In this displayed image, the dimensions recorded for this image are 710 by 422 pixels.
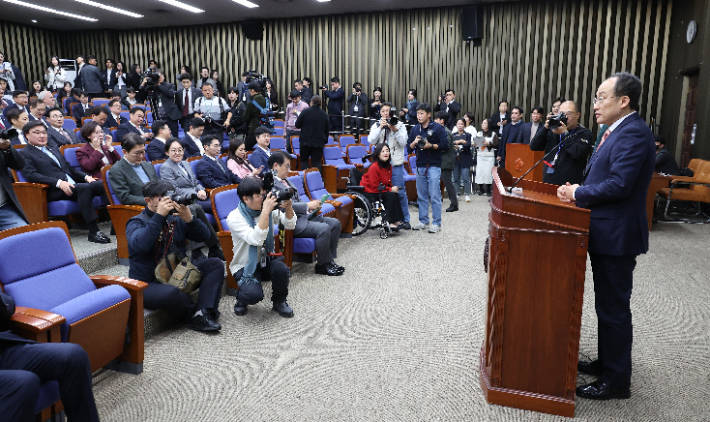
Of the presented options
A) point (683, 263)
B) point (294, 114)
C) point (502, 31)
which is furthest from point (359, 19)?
point (683, 263)

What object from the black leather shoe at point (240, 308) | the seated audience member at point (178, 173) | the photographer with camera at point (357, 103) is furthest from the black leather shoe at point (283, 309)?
the photographer with camera at point (357, 103)

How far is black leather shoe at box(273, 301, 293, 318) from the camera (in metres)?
2.92

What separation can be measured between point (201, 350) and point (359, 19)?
909 centimetres

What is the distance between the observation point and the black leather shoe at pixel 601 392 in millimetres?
1987

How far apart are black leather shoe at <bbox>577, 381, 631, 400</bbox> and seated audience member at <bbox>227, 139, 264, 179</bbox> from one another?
335cm

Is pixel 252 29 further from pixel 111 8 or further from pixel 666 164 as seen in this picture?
→ pixel 666 164

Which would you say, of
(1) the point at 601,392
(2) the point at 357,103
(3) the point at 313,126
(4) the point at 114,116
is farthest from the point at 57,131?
(2) the point at 357,103

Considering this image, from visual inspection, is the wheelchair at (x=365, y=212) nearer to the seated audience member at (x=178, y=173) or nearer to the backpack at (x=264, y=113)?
the seated audience member at (x=178, y=173)

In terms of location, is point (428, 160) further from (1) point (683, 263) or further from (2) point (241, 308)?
(2) point (241, 308)

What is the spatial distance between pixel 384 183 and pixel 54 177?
3.00m

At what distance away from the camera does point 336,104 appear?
31.7 ft

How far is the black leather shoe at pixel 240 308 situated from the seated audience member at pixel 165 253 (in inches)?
6.5

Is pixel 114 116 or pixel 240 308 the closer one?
pixel 240 308

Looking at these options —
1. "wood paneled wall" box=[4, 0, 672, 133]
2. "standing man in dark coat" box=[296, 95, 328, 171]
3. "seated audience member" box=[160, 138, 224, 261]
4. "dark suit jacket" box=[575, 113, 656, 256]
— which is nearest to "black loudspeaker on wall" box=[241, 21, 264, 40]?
"wood paneled wall" box=[4, 0, 672, 133]
